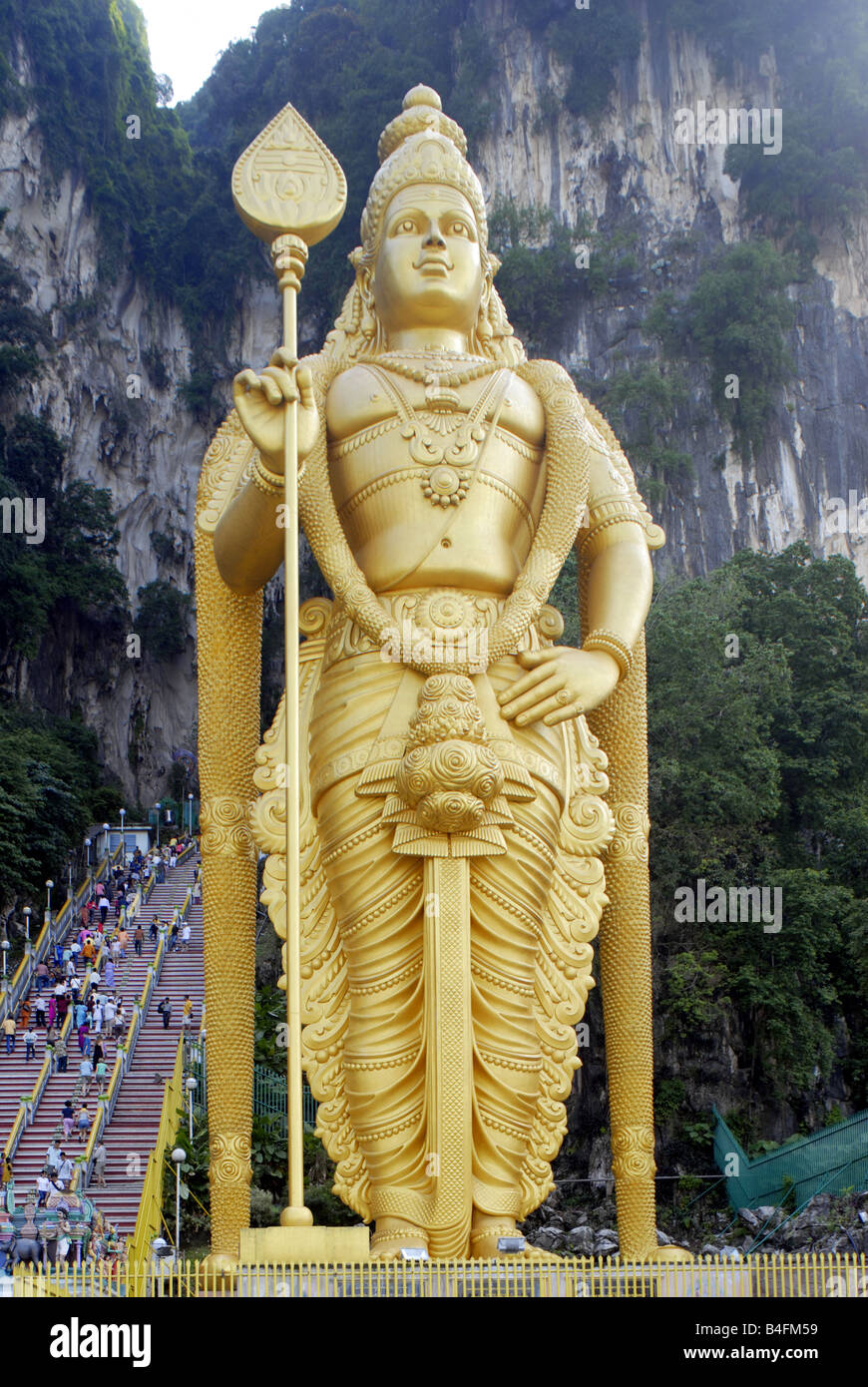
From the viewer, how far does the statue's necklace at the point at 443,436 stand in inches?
288

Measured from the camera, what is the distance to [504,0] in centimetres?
3897

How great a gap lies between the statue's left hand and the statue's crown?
2.29 metres

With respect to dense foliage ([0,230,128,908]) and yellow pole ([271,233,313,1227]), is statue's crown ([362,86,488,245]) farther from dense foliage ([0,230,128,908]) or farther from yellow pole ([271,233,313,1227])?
dense foliage ([0,230,128,908])

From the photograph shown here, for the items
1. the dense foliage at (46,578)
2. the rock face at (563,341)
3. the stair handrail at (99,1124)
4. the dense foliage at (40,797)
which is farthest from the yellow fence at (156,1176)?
the rock face at (563,341)

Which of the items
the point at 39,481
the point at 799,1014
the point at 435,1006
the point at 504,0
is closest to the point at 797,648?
A: the point at 799,1014

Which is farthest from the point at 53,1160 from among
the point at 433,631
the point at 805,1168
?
the point at 433,631

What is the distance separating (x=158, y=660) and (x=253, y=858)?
100 ft

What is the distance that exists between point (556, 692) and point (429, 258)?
7.15ft

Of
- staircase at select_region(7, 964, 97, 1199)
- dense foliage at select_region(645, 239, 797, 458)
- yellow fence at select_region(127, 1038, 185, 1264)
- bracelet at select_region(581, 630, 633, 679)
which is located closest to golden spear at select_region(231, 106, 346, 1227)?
bracelet at select_region(581, 630, 633, 679)

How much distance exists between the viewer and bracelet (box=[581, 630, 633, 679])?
7.28m

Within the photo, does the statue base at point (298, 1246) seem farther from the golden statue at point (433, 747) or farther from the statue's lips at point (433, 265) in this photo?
the statue's lips at point (433, 265)

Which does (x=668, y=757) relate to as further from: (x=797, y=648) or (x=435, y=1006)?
(x=435, y=1006)

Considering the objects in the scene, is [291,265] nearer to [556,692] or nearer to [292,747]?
[292,747]
